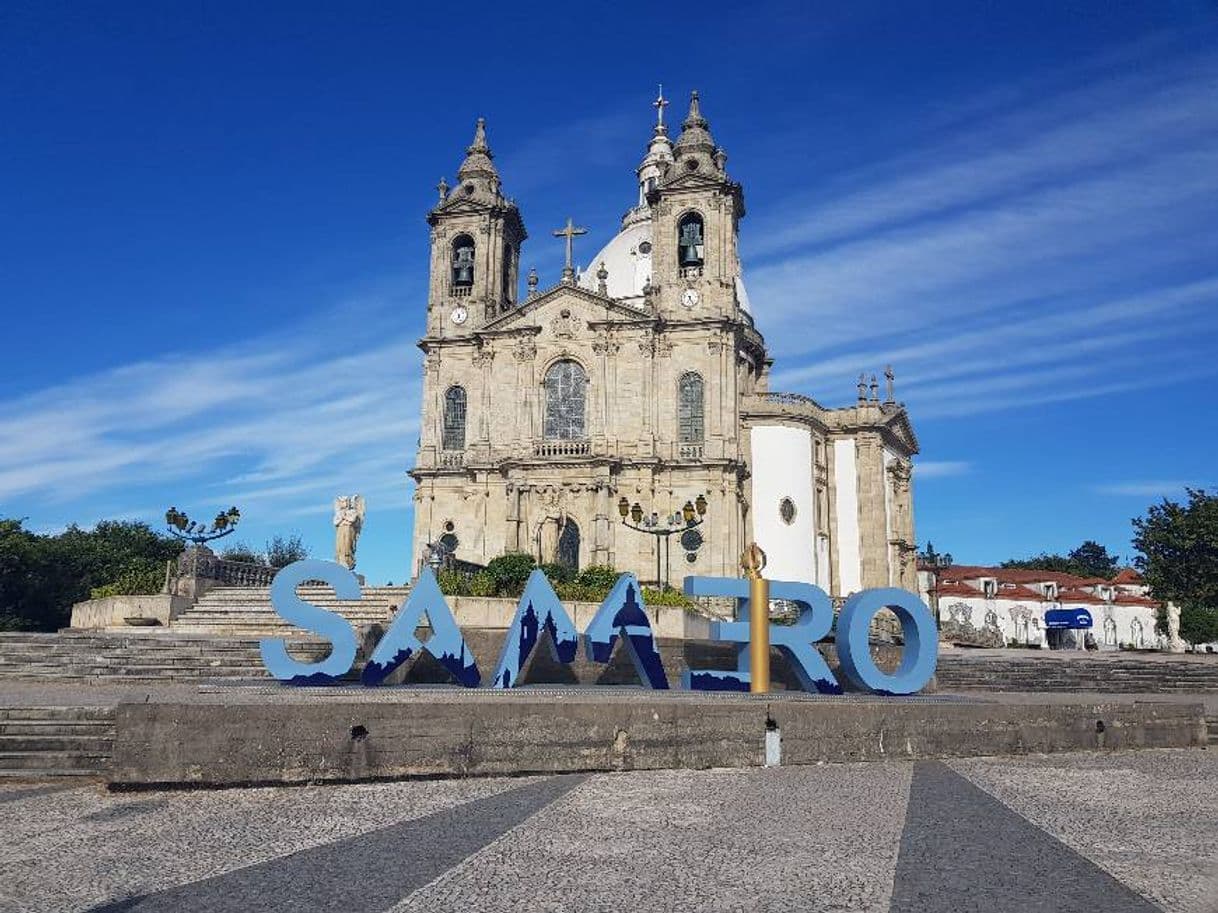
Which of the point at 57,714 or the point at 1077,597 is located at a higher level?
the point at 1077,597

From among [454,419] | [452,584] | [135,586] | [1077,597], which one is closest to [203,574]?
[135,586]

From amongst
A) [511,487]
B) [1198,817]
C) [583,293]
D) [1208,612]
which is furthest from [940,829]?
[1208,612]

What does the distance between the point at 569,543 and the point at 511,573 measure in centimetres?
1222

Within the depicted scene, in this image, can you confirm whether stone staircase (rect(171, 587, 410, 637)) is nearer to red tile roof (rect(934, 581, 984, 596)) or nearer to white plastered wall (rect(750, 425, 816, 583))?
white plastered wall (rect(750, 425, 816, 583))

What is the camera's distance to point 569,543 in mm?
39750

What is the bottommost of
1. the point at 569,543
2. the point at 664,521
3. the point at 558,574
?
the point at 558,574

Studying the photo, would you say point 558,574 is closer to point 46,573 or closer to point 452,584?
point 452,584

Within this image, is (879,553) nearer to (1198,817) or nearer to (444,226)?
(444,226)

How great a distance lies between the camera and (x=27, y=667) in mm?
17625

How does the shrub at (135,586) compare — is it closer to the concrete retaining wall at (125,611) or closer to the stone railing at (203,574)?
the stone railing at (203,574)

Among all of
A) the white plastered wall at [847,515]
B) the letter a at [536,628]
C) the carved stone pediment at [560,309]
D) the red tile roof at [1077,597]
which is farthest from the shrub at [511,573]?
the red tile roof at [1077,597]

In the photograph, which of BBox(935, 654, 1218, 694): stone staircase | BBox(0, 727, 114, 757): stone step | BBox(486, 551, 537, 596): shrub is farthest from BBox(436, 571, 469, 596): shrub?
BBox(0, 727, 114, 757): stone step

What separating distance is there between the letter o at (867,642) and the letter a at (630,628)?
2854 millimetres

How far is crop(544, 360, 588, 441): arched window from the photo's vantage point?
41281mm
